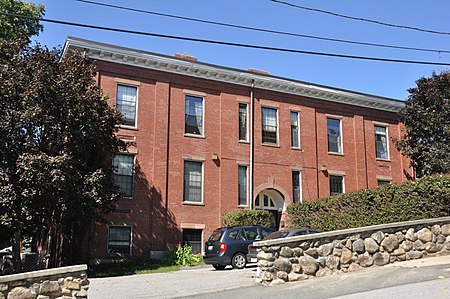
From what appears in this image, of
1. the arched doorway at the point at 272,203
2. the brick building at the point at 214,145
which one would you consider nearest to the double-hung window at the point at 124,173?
the brick building at the point at 214,145

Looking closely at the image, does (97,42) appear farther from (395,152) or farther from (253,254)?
(395,152)

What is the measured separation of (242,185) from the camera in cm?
2684

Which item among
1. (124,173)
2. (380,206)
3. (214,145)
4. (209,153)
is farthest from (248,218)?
(380,206)

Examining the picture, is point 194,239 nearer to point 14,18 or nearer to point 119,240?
point 119,240

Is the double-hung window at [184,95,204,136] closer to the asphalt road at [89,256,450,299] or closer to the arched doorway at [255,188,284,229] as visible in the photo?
the arched doorway at [255,188,284,229]

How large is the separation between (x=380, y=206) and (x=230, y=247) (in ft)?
21.3

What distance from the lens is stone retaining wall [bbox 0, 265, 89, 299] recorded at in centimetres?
834

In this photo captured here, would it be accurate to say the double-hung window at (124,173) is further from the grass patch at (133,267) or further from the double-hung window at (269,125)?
the double-hung window at (269,125)

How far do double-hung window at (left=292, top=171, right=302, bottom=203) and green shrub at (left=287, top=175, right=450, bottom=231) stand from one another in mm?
2426

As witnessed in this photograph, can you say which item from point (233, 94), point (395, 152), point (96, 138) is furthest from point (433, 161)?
point (96, 138)

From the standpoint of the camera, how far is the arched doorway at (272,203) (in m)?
27.9

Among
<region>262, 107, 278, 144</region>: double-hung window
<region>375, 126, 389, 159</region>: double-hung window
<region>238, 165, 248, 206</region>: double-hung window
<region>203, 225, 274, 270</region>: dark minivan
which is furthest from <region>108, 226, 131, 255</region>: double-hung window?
<region>375, 126, 389, 159</region>: double-hung window

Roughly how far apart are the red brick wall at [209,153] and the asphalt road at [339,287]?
9.75 meters

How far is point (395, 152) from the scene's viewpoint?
32219 mm
